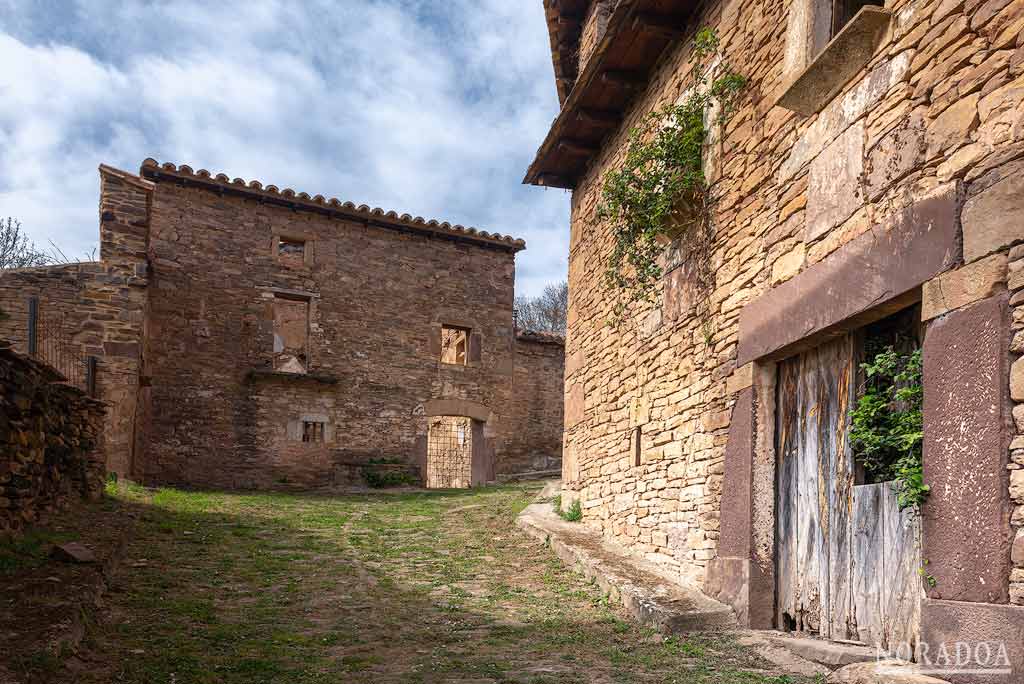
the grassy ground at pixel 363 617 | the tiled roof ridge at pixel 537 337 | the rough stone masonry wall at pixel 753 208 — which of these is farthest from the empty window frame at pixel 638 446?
the tiled roof ridge at pixel 537 337

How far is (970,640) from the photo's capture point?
10.3 ft

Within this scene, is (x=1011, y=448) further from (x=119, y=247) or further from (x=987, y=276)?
(x=119, y=247)

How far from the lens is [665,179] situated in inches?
249

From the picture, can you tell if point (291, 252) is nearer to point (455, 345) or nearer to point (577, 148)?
point (455, 345)

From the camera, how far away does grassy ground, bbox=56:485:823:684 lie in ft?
13.1

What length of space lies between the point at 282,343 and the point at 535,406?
5.66 metres

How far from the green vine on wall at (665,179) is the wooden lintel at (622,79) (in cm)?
46

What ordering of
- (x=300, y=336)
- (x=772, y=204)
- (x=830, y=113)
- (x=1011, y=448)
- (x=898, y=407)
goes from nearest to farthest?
1. (x=1011, y=448)
2. (x=898, y=407)
3. (x=830, y=113)
4. (x=772, y=204)
5. (x=300, y=336)

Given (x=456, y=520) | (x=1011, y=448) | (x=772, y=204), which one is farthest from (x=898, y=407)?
(x=456, y=520)

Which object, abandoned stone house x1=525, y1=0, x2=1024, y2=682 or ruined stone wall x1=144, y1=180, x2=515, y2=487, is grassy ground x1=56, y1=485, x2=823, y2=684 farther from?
ruined stone wall x1=144, y1=180, x2=515, y2=487

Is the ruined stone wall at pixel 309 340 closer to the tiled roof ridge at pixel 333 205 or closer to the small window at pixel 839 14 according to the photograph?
the tiled roof ridge at pixel 333 205

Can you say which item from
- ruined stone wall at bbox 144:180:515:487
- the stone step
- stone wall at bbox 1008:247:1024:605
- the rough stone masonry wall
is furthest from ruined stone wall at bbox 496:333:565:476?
stone wall at bbox 1008:247:1024:605

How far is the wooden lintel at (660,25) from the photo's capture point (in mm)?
6520

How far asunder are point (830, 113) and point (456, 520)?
7.01 meters
